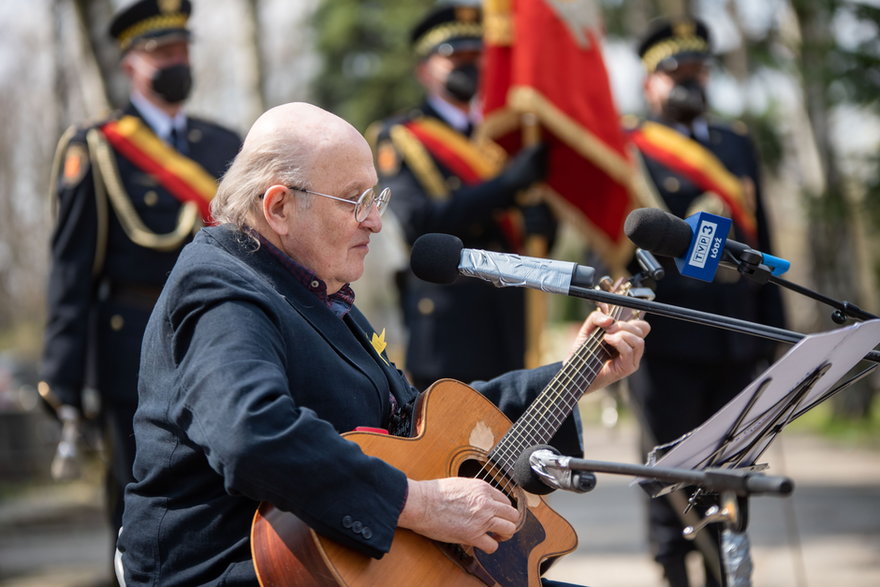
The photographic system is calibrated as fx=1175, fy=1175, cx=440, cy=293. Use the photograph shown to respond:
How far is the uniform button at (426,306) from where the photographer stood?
18.3 ft

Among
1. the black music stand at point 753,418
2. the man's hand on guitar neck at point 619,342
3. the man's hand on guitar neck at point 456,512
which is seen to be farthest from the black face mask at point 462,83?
the man's hand on guitar neck at point 456,512

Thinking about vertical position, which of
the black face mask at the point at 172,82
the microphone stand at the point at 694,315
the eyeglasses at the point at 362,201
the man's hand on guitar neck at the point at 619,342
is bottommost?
the man's hand on guitar neck at the point at 619,342

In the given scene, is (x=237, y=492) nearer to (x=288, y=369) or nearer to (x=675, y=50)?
(x=288, y=369)

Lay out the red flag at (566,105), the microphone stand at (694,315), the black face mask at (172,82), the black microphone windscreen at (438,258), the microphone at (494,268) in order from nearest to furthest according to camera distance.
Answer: the microphone stand at (694,315) → the microphone at (494,268) → the black microphone windscreen at (438,258) → the black face mask at (172,82) → the red flag at (566,105)

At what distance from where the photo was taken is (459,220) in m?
5.31

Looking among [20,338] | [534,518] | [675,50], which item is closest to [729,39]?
[675,50]

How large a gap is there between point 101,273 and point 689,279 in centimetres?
256

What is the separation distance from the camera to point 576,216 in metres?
5.79

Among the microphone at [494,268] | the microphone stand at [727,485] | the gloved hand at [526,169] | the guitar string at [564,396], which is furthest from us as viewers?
the gloved hand at [526,169]

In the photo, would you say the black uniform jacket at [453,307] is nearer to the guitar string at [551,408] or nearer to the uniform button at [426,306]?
the uniform button at [426,306]

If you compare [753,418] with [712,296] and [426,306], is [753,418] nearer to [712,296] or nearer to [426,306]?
[712,296]

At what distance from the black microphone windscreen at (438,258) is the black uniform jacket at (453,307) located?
261 centimetres

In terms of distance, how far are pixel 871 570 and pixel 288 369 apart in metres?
4.33

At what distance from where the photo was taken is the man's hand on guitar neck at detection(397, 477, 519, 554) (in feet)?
8.00
